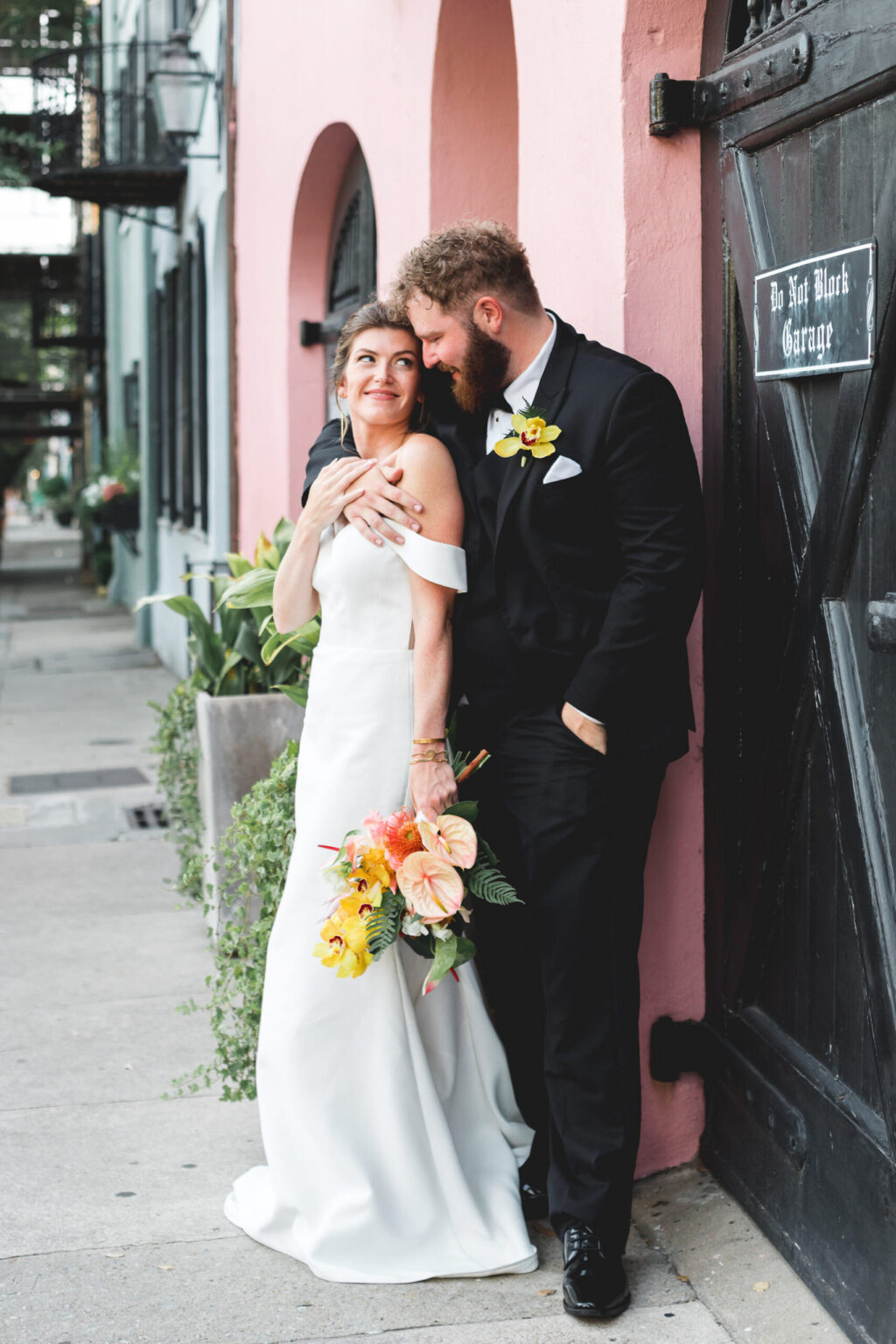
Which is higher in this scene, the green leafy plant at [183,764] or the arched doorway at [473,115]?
the arched doorway at [473,115]

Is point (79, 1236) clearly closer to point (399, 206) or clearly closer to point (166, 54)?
point (399, 206)

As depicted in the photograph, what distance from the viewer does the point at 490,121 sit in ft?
16.2

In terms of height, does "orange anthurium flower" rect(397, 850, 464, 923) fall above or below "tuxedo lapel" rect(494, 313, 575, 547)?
below

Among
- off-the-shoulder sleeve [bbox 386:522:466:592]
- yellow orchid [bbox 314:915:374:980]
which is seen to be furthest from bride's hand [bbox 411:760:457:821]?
off-the-shoulder sleeve [bbox 386:522:466:592]

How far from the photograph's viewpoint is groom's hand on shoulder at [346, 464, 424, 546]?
3.08 m

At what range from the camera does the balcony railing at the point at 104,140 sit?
41.5 ft

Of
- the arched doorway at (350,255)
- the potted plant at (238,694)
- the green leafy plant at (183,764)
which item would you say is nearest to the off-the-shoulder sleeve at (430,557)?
the potted plant at (238,694)

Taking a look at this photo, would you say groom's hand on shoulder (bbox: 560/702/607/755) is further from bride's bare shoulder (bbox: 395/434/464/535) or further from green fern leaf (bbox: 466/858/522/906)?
bride's bare shoulder (bbox: 395/434/464/535)

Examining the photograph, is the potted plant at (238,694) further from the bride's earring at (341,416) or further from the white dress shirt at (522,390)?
the white dress shirt at (522,390)

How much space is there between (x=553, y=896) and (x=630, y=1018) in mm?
297

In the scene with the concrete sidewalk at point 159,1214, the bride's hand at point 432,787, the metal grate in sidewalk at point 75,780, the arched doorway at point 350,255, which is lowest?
the concrete sidewalk at point 159,1214

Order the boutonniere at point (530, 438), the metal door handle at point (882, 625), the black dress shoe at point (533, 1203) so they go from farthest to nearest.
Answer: the black dress shoe at point (533, 1203) < the boutonniere at point (530, 438) < the metal door handle at point (882, 625)

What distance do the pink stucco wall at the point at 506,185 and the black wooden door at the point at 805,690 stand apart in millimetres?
75

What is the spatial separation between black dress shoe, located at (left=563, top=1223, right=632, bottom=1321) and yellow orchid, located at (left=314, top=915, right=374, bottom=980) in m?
0.68
